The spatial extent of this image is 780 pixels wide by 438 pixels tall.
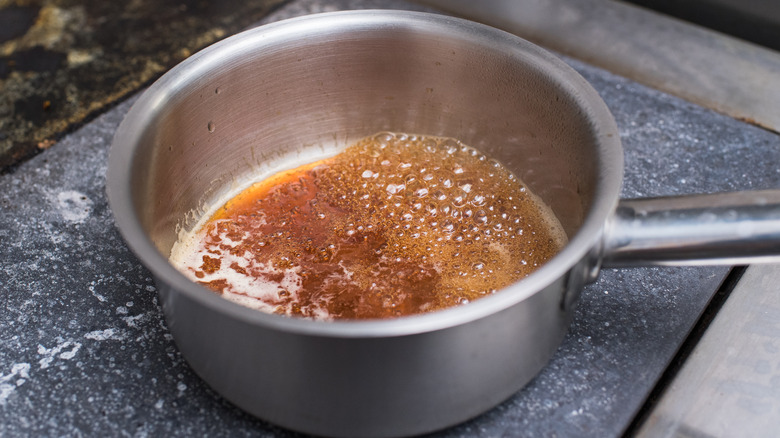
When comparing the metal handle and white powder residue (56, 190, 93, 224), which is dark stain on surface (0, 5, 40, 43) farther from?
the metal handle

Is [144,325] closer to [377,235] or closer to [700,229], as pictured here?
[377,235]

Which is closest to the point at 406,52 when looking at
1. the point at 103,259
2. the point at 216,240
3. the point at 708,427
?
the point at 216,240

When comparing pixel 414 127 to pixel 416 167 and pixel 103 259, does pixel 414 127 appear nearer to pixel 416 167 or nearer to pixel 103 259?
pixel 416 167

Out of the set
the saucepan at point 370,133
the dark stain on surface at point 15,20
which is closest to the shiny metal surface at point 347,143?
the saucepan at point 370,133

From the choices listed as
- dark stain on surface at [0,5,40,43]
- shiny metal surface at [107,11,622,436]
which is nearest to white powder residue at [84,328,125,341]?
shiny metal surface at [107,11,622,436]

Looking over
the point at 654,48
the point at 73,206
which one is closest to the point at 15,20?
the point at 73,206

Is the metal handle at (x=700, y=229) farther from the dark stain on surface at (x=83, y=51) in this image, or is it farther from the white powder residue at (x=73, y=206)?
the dark stain on surface at (x=83, y=51)
